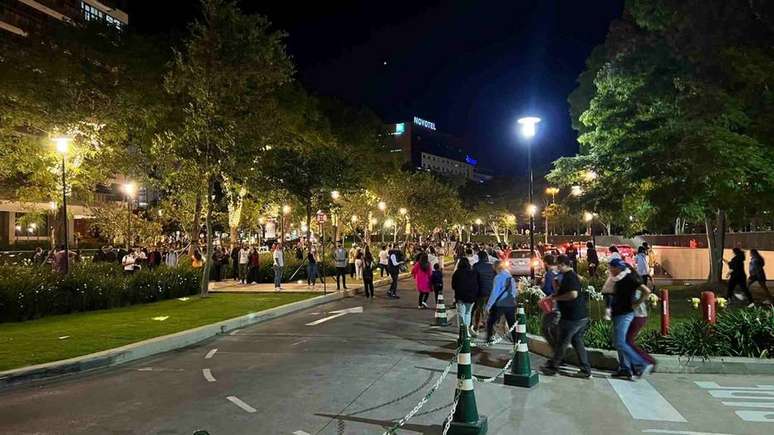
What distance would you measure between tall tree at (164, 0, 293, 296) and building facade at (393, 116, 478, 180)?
119883mm

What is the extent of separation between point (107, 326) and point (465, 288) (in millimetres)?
7506

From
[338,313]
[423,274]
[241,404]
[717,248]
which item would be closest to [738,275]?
[717,248]

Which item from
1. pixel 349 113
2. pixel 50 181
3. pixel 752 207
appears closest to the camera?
pixel 752 207

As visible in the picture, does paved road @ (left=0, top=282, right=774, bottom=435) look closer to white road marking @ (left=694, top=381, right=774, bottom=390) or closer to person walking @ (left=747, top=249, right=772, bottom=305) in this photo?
white road marking @ (left=694, top=381, right=774, bottom=390)

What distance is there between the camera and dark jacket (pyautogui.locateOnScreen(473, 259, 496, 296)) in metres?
13.2

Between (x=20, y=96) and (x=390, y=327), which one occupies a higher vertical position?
(x=20, y=96)

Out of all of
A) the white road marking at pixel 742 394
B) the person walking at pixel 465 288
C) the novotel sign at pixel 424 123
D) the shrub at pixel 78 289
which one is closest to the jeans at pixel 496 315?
the person walking at pixel 465 288

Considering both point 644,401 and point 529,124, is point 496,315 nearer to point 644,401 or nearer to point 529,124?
point 644,401

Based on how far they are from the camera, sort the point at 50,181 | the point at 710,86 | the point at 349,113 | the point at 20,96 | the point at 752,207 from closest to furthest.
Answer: the point at 710,86 → the point at 752,207 → the point at 20,96 → the point at 50,181 → the point at 349,113

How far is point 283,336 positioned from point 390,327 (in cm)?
242

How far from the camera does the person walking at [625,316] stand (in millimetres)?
8930

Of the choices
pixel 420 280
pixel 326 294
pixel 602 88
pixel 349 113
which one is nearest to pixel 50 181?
pixel 326 294

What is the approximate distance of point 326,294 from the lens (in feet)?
70.0

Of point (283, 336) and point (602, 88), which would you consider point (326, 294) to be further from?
point (602, 88)
